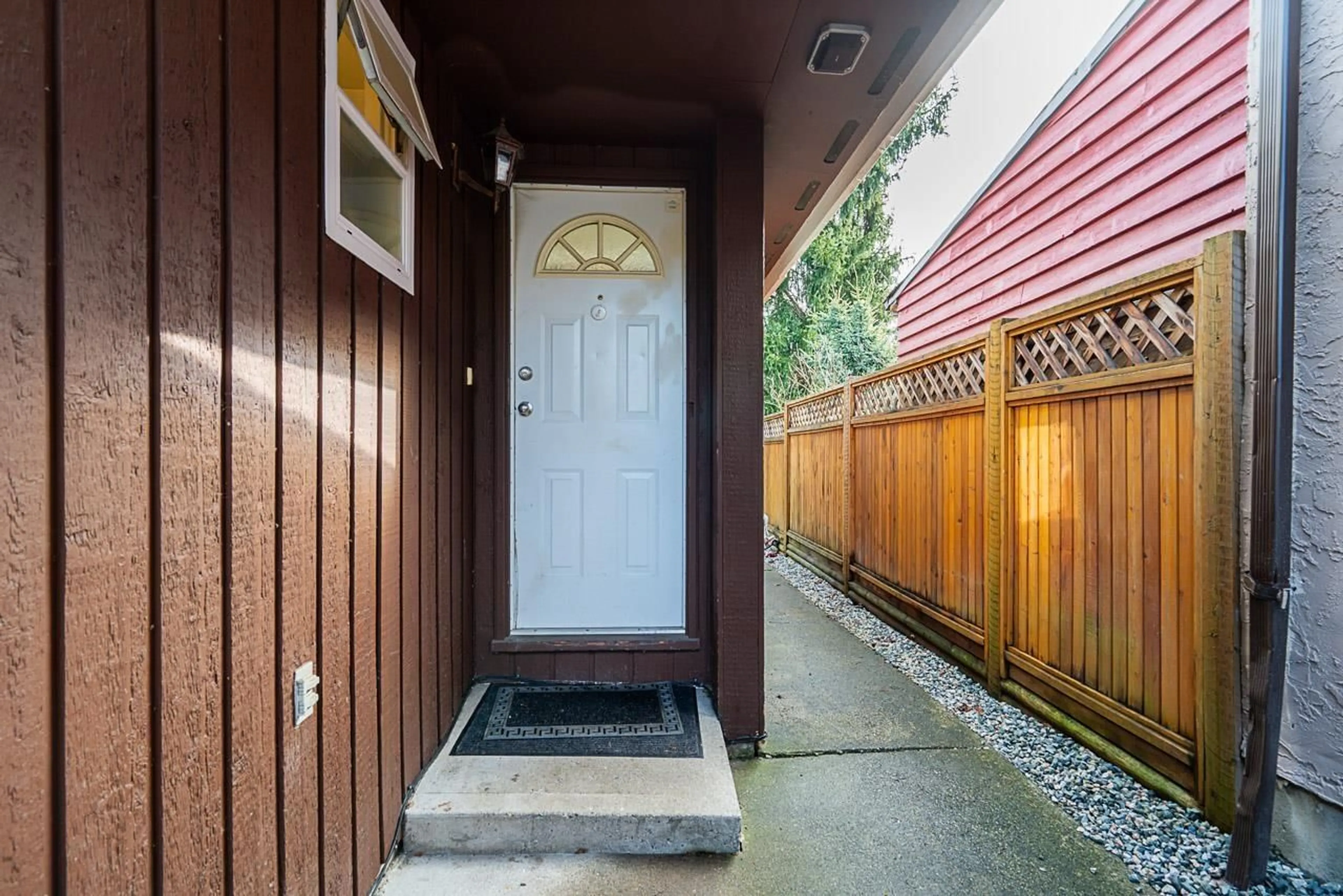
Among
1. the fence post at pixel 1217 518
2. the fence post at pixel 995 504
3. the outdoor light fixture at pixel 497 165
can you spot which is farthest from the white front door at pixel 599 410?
the fence post at pixel 1217 518

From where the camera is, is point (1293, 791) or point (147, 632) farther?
point (1293, 791)

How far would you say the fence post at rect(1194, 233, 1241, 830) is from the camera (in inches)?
65.3

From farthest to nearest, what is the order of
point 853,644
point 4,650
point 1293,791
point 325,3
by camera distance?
point 853,644
point 1293,791
point 325,3
point 4,650

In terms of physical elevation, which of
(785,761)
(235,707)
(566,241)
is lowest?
(785,761)

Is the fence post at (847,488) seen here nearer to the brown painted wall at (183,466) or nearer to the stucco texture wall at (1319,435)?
the stucco texture wall at (1319,435)

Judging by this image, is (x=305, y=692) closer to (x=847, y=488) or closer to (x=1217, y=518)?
(x=1217, y=518)

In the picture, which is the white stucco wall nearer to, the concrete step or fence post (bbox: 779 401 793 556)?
the concrete step

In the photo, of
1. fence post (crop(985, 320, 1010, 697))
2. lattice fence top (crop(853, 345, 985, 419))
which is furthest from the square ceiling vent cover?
lattice fence top (crop(853, 345, 985, 419))

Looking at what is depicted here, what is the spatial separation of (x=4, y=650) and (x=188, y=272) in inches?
20.8

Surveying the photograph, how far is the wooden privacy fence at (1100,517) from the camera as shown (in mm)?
1709

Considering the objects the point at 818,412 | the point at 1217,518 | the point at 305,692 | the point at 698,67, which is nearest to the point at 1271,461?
the point at 1217,518

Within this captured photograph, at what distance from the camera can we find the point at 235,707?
96 centimetres

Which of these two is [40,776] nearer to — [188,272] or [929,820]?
[188,272]

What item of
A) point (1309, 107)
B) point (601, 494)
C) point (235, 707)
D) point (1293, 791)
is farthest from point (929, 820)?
point (1309, 107)
